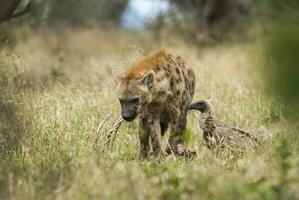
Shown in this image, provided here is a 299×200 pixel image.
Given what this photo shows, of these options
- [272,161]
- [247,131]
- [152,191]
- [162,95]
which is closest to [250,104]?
[247,131]

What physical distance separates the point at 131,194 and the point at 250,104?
17.3ft

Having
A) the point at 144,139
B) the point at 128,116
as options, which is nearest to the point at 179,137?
the point at 144,139

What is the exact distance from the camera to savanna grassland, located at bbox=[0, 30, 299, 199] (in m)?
7.79

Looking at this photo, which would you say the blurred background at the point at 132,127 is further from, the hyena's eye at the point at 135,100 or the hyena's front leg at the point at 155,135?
the hyena's eye at the point at 135,100

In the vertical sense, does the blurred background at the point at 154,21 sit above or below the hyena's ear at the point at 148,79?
above

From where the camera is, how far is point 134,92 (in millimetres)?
9992

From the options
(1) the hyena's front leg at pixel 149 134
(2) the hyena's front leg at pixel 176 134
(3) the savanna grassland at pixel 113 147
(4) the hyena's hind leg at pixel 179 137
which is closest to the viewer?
(3) the savanna grassland at pixel 113 147

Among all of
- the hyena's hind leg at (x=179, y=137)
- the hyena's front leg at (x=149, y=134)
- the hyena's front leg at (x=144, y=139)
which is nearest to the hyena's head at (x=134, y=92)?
the hyena's front leg at (x=149, y=134)

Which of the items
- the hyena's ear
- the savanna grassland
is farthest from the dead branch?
the hyena's ear

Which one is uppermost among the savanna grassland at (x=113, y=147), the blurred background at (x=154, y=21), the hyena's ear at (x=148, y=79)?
the blurred background at (x=154, y=21)

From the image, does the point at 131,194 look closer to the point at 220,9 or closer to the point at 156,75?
the point at 156,75

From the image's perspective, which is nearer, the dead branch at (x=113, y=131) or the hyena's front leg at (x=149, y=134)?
the hyena's front leg at (x=149, y=134)

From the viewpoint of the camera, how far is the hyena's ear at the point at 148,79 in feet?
32.8

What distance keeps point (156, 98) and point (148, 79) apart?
0.95 feet
